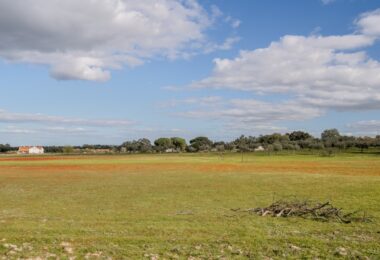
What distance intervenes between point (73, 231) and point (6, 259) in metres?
3.26

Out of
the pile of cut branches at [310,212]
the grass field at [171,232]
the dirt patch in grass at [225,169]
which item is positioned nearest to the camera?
the grass field at [171,232]

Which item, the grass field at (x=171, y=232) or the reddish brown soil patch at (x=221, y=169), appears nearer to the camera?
the grass field at (x=171, y=232)

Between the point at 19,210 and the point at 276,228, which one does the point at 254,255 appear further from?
the point at 19,210

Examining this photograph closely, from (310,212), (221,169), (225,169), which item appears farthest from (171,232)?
(225,169)

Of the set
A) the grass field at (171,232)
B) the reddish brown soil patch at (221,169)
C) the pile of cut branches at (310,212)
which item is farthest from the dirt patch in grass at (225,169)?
the pile of cut branches at (310,212)

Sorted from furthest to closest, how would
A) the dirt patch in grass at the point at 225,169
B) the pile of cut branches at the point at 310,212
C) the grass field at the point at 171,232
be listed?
the dirt patch in grass at the point at 225,169 → the pile of cut branches at the point at 310,212 → the grass field at the point at 171,232

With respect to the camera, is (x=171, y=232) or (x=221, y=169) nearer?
(x=171, y=232)

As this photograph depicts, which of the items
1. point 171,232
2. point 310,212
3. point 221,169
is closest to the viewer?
point 171,232

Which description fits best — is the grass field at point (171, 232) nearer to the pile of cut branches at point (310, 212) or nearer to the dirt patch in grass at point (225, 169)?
the pile of cut branches at point (310, 212)

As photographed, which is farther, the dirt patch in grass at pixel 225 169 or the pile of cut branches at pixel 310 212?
the dirt patch in grass at pixel 225 169

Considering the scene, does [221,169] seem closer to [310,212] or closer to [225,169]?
[225,169]

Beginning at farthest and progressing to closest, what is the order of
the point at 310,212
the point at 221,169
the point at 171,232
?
the point at 221,169
the point at 310,212
the point at 171,232

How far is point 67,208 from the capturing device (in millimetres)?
18953

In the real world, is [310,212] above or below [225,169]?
above
